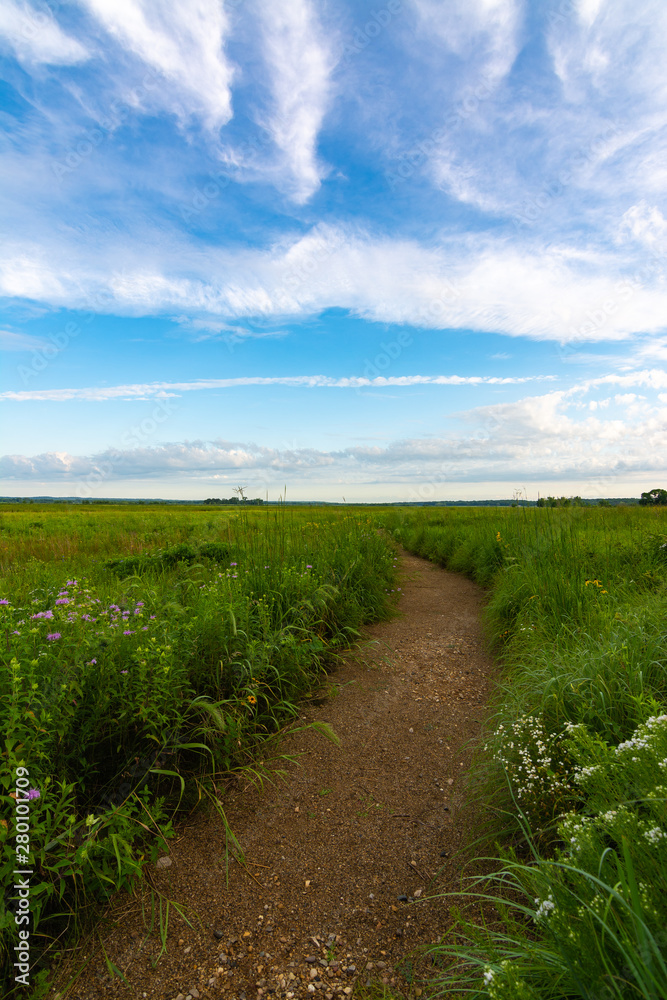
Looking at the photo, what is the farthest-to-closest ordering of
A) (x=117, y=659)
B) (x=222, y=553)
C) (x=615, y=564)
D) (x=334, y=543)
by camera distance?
1. (x=222, y=553)
2. (x=334, y=543)
3. (x=615, y=564)
4. (x=117, y=659)

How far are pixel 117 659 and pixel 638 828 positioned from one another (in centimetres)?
276

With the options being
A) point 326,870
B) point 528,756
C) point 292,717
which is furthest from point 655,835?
Answer: point 292,717

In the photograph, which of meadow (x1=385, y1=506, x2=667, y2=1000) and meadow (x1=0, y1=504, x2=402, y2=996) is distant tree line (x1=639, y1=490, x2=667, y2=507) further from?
meadow (x1=0, y1=504, x2=402, y2=996)

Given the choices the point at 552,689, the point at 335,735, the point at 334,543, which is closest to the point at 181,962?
the point at 335,735

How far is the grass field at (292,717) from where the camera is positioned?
146 centimetres

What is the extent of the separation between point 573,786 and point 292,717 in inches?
92.8

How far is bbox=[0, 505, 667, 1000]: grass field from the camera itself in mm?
1463

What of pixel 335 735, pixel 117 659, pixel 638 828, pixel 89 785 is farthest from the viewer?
pixel 335 735

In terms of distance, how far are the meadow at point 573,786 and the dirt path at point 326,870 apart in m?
0.31

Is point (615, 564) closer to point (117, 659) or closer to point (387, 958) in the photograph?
point (387, 958)

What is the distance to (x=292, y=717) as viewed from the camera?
13.6 feet

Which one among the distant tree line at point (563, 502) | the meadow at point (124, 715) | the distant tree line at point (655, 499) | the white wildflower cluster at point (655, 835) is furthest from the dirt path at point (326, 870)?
the distant tree line at point (655, 499)

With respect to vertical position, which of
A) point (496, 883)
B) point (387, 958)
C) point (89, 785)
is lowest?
point (387, 958)

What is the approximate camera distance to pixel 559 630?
4.50 metres
